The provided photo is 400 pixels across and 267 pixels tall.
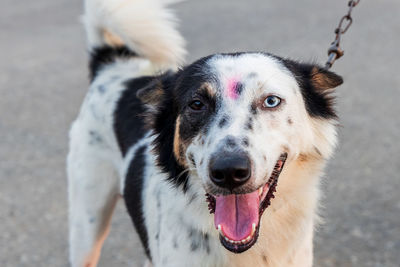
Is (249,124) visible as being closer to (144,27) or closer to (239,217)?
(239,217)

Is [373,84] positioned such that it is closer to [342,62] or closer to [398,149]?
[342,62]

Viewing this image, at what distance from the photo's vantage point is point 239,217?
237 centimetres

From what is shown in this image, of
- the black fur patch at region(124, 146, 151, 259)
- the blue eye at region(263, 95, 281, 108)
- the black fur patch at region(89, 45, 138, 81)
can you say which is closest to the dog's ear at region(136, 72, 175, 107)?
the black fur patch at region(124, 146, 151, 259)

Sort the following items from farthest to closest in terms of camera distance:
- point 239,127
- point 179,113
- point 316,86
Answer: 1. point 316,86
2. point 179,113
3. point 239,127

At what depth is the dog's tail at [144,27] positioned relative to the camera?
12.2ft

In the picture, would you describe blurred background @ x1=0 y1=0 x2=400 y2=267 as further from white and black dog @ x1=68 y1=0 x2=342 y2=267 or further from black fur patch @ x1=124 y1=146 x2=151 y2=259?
black fur patch @ x1=124 y1=146 x2=151 y2=259

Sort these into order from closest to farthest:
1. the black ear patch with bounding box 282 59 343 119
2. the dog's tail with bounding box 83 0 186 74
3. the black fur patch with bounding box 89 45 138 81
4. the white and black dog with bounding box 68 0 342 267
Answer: the white and black dog with bounding box 68 0 342 267, the black ear patch with bounding box 282 59 343 119, the dog's tail with bounding box 83 0 186 74, the black fur patch with bounding box 89 45 138 81

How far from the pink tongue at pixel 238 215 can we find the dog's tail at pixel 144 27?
1618 mm

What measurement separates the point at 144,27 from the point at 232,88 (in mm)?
1408

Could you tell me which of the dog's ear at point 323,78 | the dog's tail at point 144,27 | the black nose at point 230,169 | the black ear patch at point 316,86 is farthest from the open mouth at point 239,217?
A: the dog's tail at point 144,27

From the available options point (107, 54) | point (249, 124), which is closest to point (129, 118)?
point (107, 54)

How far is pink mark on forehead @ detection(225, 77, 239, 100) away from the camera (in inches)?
96.8

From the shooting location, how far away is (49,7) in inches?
434

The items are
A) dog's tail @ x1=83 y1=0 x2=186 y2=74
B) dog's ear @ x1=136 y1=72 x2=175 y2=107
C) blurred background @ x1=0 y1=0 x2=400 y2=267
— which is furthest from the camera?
blurred background @ x1=0 y1=0 x2=400 y2=267
